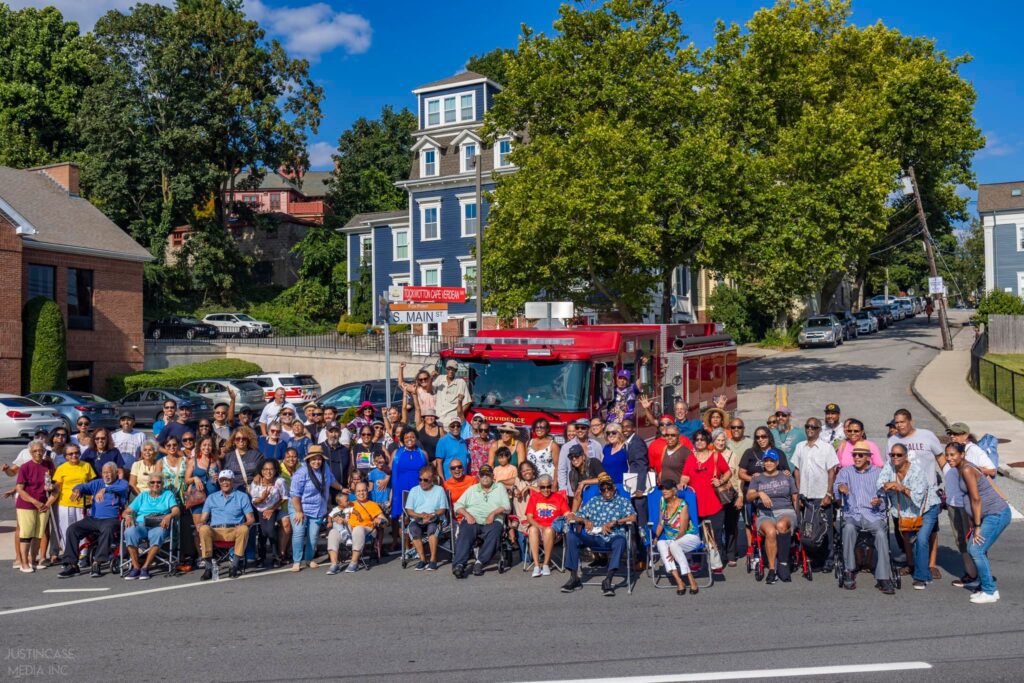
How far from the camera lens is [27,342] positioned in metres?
32.3

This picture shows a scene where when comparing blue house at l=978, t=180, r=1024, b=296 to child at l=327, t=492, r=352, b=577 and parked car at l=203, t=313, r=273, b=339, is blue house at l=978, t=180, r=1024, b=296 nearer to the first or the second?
parked car at l=203, t=313, r=273, b=339

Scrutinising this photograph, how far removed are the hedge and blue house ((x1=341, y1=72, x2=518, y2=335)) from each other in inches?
455

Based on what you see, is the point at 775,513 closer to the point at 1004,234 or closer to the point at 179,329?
the point at 179,329

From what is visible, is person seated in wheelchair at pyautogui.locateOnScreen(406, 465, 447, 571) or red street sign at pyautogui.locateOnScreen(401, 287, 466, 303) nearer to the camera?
person seated in wheelchair at pyautogui.locateOnScreen(406, 465, 447, 571)

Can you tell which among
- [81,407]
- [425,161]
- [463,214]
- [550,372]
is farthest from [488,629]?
[425,161]

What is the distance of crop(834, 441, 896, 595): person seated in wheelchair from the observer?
31.4ft

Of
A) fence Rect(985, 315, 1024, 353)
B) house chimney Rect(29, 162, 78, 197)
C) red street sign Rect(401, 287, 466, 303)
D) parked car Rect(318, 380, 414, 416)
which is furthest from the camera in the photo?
house chimney Rect(29, 162, 78, 197)

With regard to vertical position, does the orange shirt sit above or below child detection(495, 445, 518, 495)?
below

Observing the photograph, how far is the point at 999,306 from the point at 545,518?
37.4 m

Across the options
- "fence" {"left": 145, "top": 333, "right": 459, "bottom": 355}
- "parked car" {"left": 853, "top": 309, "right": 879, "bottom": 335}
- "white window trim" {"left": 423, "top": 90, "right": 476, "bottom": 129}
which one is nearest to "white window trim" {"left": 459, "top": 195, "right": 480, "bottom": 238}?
"white window trim" {"left": 423, "top": 90, "right": 476, "bottom": 129}

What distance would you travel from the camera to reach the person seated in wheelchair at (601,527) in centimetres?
1006

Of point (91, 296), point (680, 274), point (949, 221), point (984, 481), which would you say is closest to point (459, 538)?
point (984, 481)

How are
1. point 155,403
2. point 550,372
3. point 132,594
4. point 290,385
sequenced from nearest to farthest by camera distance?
1. point 132,594
2. point 550,372
3. point 155,403
4. point 290,385

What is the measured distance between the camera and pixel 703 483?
1044cm
